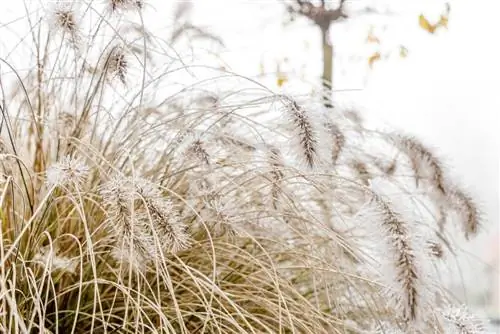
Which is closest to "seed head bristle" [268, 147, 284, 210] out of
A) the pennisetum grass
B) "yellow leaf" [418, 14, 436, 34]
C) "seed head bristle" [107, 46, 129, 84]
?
the pennisetum grass

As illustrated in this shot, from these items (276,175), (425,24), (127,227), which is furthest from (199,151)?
(425,24)

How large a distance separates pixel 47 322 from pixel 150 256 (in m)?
0.21

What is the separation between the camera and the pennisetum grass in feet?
2.20

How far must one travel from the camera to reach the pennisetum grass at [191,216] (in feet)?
2.20

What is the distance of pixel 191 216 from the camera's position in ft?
3.08

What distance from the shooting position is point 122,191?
643mm

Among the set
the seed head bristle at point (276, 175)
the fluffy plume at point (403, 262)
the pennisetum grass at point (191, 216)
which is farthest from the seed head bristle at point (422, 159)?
the fluffy plume at point (403, 262)

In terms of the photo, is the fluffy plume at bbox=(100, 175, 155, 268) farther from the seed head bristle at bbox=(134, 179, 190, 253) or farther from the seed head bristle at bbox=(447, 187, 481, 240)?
the seed head bristle at bbox=(447, 187, 481, 240)

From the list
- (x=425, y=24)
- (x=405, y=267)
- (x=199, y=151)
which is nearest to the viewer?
(x=405, y=267)

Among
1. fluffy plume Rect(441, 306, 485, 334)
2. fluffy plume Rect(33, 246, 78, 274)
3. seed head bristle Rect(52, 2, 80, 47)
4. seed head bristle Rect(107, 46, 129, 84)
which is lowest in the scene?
fluffy plume Rect(441, 306, 485, 334)

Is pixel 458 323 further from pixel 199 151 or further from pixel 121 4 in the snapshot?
pixel 121 4

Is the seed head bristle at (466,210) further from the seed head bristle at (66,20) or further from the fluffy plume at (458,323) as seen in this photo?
the seed head bristle at (66,20)

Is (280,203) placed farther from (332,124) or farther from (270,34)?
(270,34)

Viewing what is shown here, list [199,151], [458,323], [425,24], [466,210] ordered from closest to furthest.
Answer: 1. [458,323]
2. [199,151]
3. [466,210]
4. [425,24]
